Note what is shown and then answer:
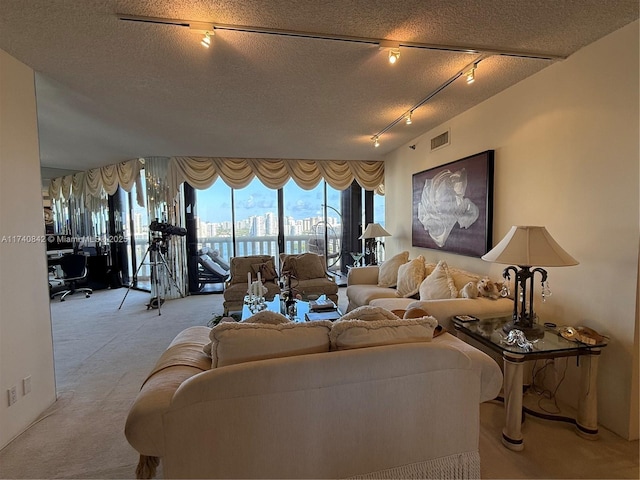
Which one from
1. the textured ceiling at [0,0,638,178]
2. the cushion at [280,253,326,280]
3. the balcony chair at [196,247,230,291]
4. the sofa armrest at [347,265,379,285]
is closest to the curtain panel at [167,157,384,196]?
A: the balcony chair at [196,247,230,291]

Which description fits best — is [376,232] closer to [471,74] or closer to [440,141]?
[440,141]

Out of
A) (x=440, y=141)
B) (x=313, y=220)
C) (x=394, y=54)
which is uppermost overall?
(x=394, y=54)

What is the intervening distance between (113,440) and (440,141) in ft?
13.4

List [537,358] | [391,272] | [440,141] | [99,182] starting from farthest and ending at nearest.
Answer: [99,182], [391,272], [440,141], [537,358]

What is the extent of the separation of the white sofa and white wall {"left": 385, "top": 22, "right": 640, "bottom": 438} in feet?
1.01

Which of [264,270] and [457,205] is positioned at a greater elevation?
[457,205]

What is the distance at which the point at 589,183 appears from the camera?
205cm

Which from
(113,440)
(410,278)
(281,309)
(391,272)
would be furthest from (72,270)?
(410,278)

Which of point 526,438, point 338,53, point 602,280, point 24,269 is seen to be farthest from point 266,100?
point 526,438

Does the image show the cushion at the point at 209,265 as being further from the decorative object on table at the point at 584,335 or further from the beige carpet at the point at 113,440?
the decorative object on table at the point at 584,335

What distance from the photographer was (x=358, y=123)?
363 centimetres

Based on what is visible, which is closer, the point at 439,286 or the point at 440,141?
the point at 439,286

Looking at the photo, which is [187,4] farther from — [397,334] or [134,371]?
[134,371]

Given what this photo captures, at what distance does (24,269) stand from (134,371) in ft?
4.12
